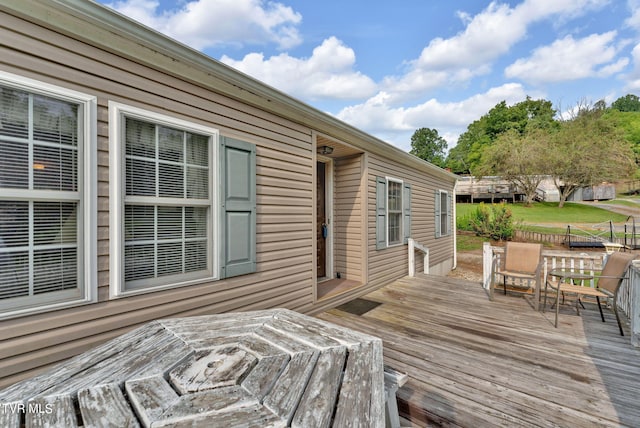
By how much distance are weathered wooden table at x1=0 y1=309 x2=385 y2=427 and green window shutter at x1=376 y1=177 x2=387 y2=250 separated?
378cm

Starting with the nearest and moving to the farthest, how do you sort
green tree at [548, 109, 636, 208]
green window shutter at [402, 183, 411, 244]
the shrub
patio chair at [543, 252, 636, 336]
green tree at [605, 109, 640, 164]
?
patio chair at [543, 252, 636, 336], green window shutter at [402, 183, 411, 244], the shrub, green tree at [548, 109, 636, 208], green tree at [605, 109, 640, 164]

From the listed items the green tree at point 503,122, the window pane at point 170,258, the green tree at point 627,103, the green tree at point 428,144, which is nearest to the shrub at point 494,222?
the window pane at point 170,258

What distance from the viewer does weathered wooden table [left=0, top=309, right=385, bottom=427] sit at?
776 millimetres

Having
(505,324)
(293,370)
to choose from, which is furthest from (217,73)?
(505,324)

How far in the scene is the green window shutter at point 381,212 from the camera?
5.05 metres

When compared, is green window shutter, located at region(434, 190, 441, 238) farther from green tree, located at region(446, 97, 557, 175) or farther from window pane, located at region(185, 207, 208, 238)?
green tree, located at region(446, 97, 557, 175)

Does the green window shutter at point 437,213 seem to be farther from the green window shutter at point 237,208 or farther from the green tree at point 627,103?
the green tree at point 627,103

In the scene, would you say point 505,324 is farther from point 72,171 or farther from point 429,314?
point 72,171

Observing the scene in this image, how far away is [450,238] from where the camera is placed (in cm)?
911

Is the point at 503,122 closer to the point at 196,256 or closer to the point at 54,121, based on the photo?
the point at 196,256

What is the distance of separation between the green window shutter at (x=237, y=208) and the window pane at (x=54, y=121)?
106 cm

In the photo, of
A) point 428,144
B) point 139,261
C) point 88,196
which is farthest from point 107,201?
point 428,144

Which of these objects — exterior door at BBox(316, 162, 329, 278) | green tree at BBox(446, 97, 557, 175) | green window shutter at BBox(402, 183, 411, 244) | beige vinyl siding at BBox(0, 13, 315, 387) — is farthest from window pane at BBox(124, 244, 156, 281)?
green tree at BBox(446, 97, 557, 175)

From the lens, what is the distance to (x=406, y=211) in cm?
603
